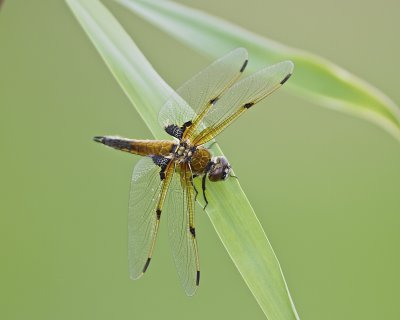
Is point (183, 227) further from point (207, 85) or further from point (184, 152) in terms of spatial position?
point (207, 85)

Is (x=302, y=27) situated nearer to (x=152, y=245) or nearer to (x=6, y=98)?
(x=6, y=98)

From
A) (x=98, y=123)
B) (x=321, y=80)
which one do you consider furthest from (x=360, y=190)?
(x=321, y=80)

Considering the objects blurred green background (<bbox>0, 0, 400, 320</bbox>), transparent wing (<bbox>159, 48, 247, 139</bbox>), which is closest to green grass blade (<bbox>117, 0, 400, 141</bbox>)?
transparent wing (<bbox>159, 48, 247, 139</bbox>)

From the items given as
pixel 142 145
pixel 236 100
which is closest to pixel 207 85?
pixel 236 100

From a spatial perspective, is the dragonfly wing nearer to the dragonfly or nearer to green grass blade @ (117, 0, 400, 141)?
the dragonfly

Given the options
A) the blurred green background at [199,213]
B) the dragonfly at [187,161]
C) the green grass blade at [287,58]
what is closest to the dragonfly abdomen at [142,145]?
the dragonfly at [187,161]

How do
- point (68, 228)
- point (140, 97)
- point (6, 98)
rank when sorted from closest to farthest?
point (140, 97) < point (68, 228) < point (6, 98)
